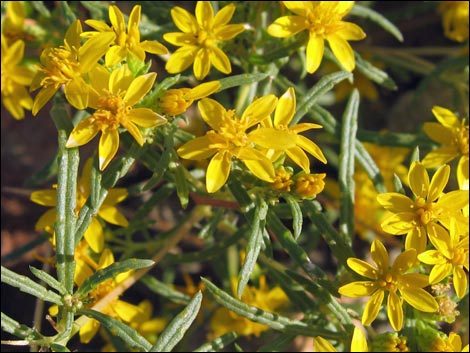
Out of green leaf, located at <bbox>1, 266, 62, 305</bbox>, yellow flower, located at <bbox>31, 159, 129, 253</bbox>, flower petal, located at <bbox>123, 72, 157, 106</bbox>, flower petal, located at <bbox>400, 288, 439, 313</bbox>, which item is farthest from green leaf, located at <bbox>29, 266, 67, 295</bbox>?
flower petal, located at <bbox>400, 288, 439, 313</bbox>

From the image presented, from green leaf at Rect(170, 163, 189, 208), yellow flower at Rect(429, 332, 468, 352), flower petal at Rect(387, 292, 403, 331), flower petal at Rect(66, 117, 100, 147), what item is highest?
flower petal at Rect(66, 117, 100, 147)

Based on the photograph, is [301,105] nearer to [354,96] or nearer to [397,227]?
[354,96]

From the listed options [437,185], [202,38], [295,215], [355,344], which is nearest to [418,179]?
[437,185]

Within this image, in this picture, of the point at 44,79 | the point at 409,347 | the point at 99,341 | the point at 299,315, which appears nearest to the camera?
the point at 44,79

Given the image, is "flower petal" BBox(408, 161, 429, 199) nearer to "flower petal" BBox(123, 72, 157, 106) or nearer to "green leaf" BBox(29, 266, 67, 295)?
"flower petal" BBox(123, 72, 157, 106)

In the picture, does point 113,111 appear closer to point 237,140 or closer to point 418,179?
point 237,140

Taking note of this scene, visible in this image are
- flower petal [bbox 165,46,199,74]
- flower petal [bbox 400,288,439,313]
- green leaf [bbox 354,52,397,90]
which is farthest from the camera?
green leaf [bbox 354,52,397,90]

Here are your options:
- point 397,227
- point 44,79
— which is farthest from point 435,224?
point 44,79

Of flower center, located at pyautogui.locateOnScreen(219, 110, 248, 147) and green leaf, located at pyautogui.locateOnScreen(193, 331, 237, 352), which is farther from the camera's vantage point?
green leaf, located at pyautogui.locateOnScreen(193, 331, 237, 352)
